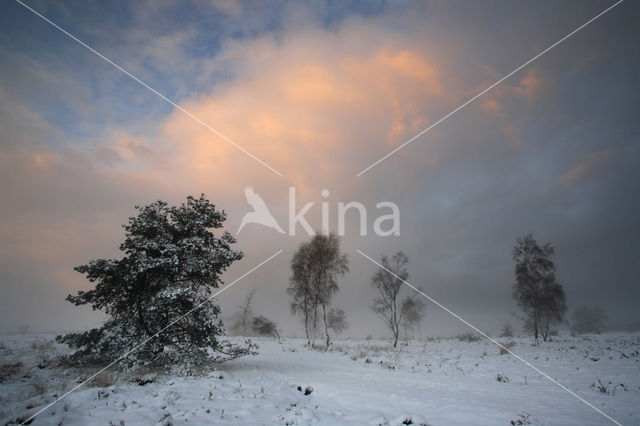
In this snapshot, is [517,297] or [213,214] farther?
[517,297]

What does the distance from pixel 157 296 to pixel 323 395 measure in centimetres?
805

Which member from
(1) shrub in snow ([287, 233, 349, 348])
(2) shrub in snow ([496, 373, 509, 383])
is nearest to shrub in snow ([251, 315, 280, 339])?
(1) shrub in snow ([287, 233, 349, 348])

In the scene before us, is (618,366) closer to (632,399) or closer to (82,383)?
(632,399)

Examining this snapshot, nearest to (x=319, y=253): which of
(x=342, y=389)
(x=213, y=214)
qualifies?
(x=213, y=214)

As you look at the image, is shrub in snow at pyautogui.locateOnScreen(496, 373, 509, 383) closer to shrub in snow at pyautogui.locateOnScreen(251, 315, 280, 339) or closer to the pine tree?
the pine tree

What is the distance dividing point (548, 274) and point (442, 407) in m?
33.3

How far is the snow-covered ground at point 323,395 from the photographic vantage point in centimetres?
755

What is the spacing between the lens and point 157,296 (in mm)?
11781

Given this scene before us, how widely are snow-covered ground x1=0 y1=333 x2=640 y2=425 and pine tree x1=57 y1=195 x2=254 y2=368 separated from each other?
41.2 inches

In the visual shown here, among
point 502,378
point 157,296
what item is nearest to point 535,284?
point 502,378

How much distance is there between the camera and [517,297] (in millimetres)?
33531

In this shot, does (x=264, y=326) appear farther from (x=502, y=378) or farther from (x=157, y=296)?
(x=502, y=378)

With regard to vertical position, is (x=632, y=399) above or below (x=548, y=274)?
below

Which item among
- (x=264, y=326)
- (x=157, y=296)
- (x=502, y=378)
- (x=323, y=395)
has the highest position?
(x=157, y=296)
